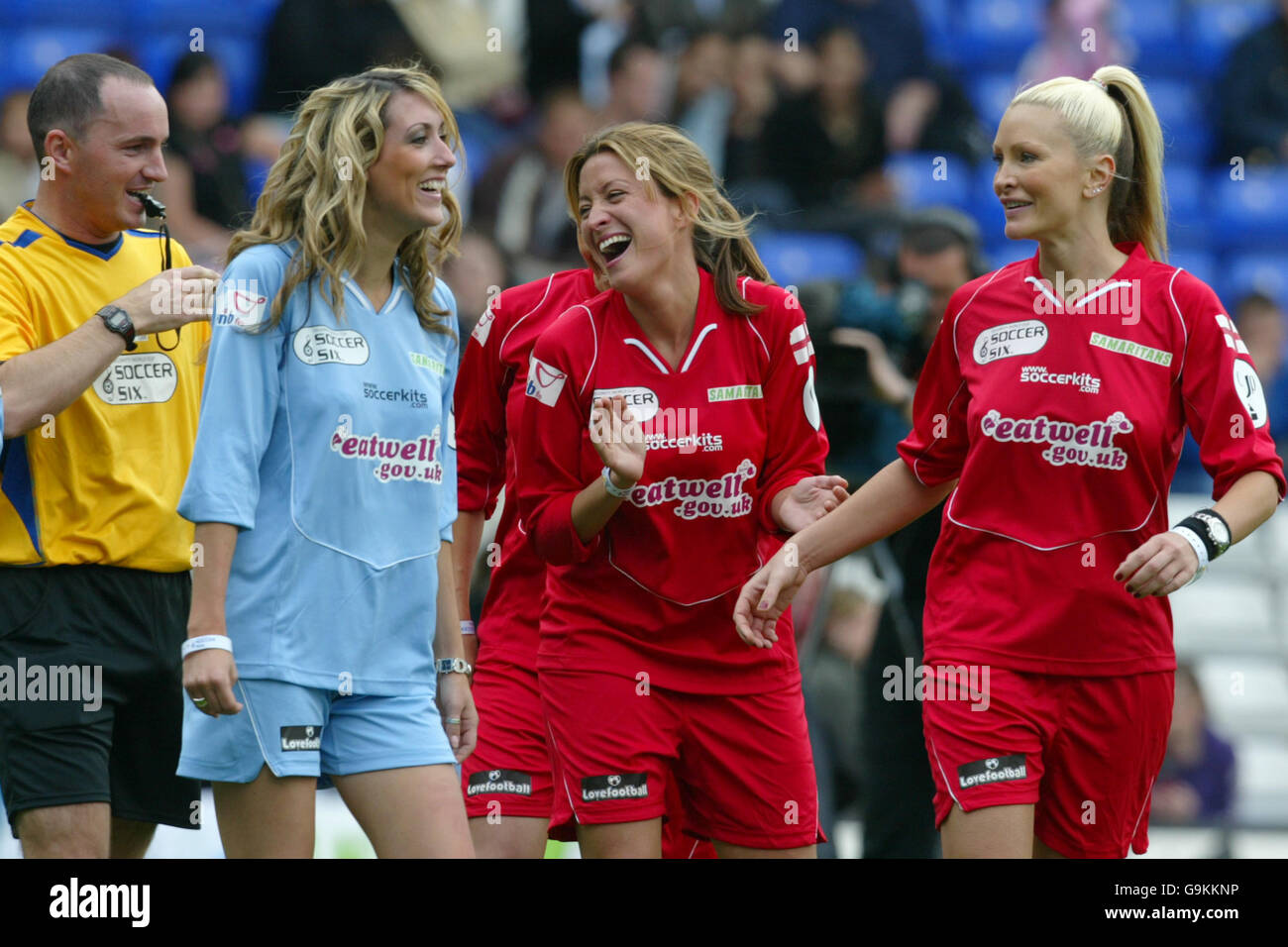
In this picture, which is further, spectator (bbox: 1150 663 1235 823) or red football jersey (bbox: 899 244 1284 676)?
spectator (bbox: 1150 663 1235 823)

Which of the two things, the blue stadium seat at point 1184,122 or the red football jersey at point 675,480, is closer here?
the red football jersey at point 675,480

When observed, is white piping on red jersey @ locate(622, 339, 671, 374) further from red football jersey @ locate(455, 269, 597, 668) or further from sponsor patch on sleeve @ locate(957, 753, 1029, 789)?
sponsor patch on sleeve @ locate(957, 753, 1029, 789)

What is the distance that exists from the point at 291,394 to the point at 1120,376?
1924 mm

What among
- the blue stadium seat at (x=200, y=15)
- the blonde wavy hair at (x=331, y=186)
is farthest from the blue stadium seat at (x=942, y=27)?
the blonde wavy hair at (x=331, y=186)

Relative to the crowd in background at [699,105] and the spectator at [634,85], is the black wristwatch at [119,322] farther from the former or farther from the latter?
the spectator at [634,85]

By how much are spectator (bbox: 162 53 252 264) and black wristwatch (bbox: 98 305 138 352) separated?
4757mm

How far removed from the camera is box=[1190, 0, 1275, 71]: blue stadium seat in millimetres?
11945

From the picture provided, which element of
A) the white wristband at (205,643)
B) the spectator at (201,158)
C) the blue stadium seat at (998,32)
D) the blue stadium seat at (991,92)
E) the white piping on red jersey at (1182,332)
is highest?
the blue stadium seat at (998,32)

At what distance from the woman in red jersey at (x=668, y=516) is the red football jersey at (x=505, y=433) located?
1.84 feet

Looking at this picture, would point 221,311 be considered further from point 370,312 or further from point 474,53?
point 474,53

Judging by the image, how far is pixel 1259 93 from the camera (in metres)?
10.8

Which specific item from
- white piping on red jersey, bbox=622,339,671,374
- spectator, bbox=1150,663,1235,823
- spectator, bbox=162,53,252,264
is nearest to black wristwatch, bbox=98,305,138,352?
white piping on red jersey, bbox=622,339,671,374

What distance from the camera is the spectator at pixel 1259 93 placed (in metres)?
10.7

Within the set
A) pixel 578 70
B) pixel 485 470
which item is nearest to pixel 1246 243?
pixel 578 70
